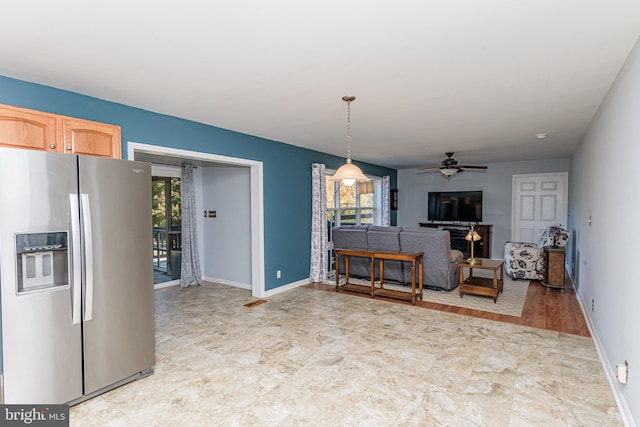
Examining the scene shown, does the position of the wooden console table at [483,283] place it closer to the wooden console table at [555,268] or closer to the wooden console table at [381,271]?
the wooden console table at [381,271]

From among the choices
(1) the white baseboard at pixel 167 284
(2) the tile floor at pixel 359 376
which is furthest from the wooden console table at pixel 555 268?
(1) the white baseboard at pixel 167 284

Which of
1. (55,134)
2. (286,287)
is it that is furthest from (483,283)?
(55,134)

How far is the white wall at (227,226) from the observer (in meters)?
5.74

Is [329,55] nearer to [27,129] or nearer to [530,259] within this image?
[27,129]

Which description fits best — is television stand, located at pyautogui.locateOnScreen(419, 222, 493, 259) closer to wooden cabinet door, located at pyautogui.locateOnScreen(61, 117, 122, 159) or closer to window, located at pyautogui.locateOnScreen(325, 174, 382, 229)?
window, located at pyautogui.locateOnScreen(325, 174, 382, 229)

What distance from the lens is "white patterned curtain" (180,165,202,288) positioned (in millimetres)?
5906

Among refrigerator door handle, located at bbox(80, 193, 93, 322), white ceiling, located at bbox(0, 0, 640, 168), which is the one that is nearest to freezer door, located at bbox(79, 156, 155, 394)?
refrigerator door handle, located at bbox(80, 193, 93, 322)

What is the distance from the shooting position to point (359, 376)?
9.11ft

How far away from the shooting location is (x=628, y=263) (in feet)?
7.30

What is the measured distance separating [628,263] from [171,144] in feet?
13.7

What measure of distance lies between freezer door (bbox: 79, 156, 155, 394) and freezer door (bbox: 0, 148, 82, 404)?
101 mm

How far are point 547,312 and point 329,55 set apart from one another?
4125mm

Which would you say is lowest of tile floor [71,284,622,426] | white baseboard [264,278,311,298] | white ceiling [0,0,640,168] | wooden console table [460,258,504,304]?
tile floor [71,284,622,426]

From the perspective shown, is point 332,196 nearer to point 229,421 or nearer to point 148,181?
point 148,181
